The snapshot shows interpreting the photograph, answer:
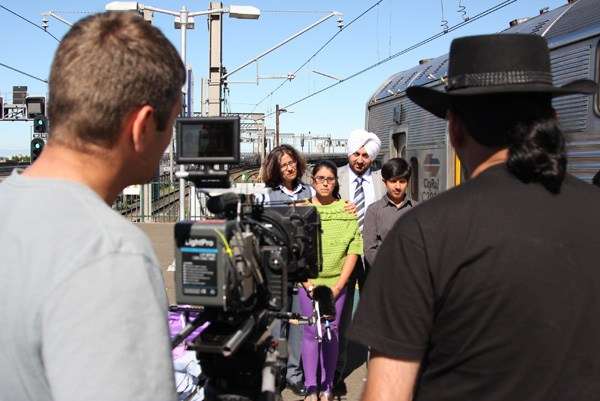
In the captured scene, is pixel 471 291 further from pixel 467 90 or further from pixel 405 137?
pixel 405 137

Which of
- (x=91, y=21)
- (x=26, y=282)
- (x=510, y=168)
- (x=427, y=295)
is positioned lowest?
(x=427, y=295)

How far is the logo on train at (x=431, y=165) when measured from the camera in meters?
7.78

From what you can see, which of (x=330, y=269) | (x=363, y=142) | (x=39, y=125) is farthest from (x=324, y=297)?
(x=39, y=125)

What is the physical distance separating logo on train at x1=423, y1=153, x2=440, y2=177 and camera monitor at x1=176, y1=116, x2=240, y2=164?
5872mm

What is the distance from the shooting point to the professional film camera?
177 cm

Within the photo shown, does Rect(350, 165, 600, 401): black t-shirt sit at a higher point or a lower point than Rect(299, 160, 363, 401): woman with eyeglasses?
higher

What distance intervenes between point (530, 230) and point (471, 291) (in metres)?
0.20

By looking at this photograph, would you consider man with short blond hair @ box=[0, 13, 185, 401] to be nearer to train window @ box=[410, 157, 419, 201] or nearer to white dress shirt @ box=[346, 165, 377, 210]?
white dress shirt @ box=[346, 165, 377, 210]

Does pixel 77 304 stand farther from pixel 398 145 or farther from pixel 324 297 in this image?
pixel 398 145

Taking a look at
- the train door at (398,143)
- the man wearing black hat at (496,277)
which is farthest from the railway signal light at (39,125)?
the man wearing black hat at (496,277)

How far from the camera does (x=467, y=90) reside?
1.61m

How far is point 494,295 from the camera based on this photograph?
57.4 inches

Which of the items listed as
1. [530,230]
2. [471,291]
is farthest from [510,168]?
[471,291]

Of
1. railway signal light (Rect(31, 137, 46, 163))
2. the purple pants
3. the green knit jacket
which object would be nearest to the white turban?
the green knit jacket
